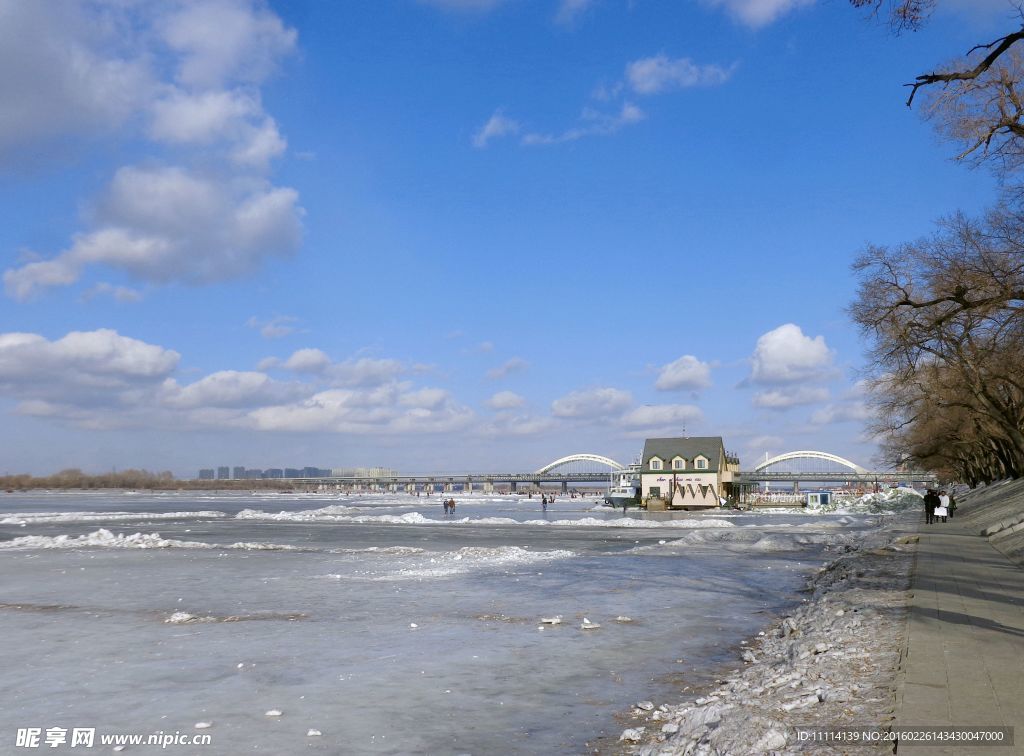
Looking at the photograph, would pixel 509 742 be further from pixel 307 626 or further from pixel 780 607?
pixel 780 607

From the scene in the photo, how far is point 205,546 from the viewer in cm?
3594

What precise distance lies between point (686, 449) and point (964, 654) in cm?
9680

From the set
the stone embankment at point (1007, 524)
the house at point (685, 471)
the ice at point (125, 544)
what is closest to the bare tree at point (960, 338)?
the stone embankment at point (1007, 524)

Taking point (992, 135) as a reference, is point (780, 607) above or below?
below

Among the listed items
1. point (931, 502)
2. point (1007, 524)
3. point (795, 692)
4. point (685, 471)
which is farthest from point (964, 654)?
point (685, 471)

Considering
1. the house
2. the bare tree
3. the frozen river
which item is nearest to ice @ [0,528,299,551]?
the frozen river

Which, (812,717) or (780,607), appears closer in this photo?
(812,717)

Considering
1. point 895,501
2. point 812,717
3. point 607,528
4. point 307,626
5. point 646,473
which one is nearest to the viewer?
point 812,717

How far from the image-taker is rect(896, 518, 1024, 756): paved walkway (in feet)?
22.2

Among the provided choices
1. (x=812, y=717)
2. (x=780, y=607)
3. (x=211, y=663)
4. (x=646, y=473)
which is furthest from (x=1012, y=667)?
(x=646, y=473)

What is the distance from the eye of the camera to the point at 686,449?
104 metres

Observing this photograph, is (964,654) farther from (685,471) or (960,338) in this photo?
(685,471)

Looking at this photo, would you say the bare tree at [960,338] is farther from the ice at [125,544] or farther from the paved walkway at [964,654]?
the ice at [125,544]

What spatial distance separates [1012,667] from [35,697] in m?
11.6
